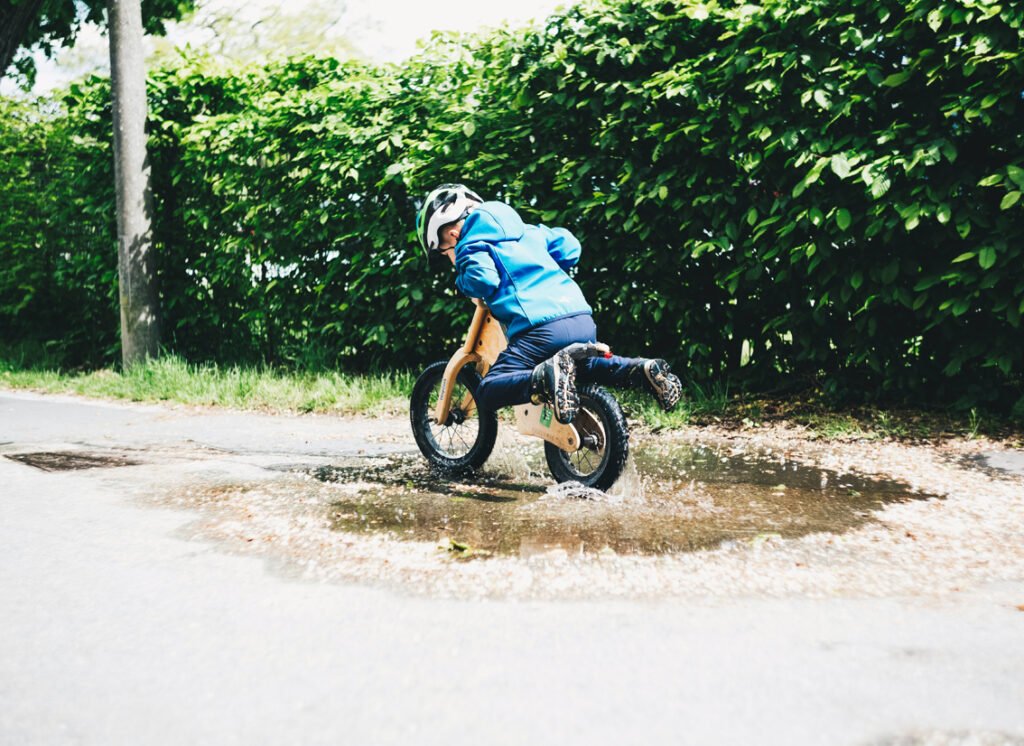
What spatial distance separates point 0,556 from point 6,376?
7997 millimetres

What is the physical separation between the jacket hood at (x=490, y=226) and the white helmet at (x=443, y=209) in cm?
14

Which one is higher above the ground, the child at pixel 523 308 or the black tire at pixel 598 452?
the child at pixel 523 308

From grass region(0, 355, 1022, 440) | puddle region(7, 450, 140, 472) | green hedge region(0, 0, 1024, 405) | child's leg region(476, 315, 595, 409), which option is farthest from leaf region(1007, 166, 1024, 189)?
puddle region(7, 450, 140, 472)

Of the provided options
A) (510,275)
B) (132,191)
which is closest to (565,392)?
(510,275)

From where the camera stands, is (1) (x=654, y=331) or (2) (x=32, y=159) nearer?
(1) (x=654, y=331)

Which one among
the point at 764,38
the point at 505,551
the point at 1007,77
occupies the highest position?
the point at 764,38

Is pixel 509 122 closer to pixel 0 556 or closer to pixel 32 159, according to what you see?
pixel 0 556

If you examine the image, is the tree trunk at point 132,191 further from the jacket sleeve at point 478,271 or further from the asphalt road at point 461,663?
the asphalt road at point 461,663

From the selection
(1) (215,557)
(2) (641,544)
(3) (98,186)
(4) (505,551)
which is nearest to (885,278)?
(2) (641,544)

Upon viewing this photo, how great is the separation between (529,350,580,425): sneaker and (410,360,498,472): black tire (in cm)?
93

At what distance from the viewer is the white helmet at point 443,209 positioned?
5121 millimetres

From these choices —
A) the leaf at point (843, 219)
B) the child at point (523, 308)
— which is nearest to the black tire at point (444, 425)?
the child at point (523, 308)

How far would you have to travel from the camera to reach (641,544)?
12.1 ft

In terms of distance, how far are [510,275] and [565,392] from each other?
32.2 inches
